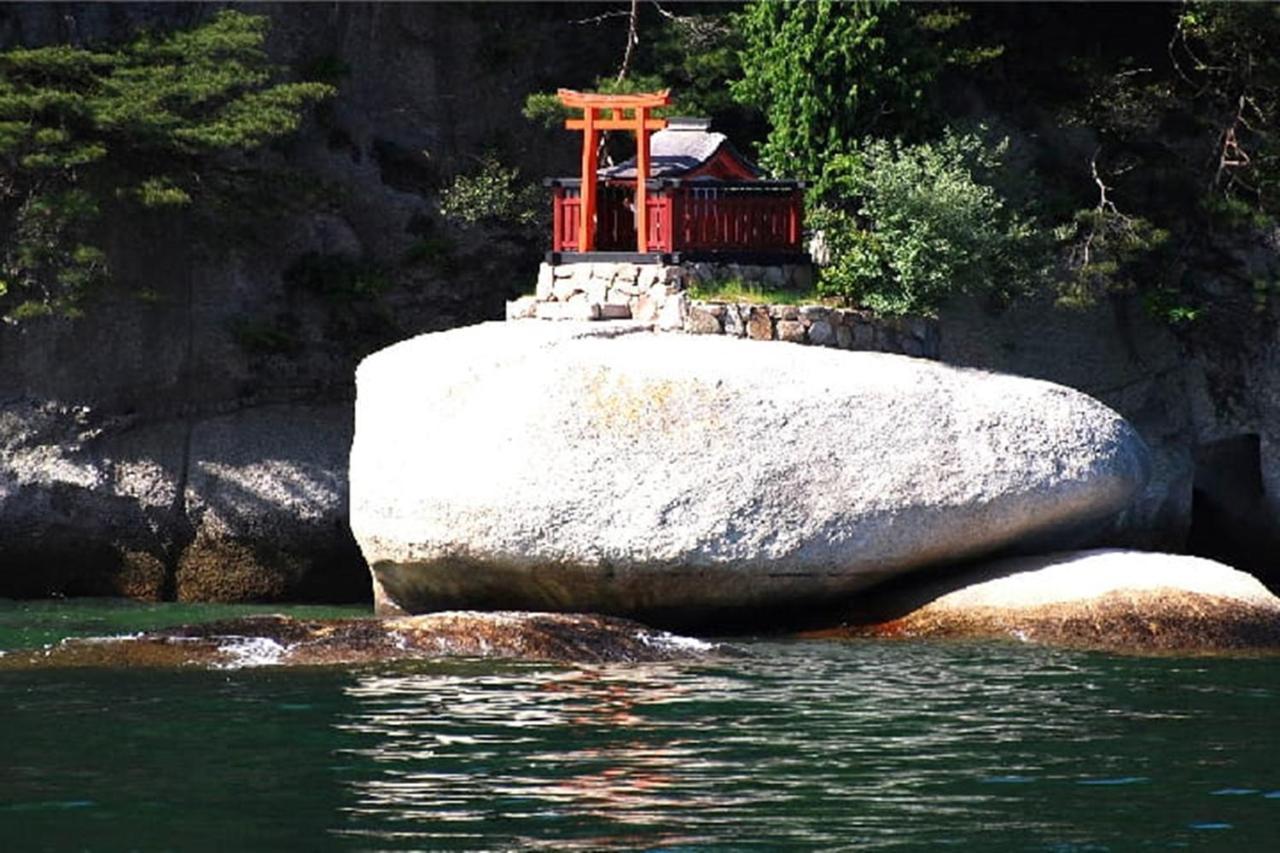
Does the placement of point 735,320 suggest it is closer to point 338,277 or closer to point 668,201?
point 668,201

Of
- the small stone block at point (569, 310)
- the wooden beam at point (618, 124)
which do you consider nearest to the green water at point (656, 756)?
the small stone block at point (569, 310)

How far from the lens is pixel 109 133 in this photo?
31469 millimetres

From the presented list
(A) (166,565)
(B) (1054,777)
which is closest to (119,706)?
(B) (1054,777)

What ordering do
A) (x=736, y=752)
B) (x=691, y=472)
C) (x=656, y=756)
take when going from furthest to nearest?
1. (x=691, y=472)
2. (x=736, y=752)
3. (x=656, y=756)

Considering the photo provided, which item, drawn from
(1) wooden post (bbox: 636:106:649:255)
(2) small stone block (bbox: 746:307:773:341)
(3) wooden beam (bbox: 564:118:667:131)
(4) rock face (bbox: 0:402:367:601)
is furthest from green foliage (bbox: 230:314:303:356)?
(2) small stone block (bbox: 746:307:773:341)

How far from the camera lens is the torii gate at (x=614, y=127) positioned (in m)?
30.0

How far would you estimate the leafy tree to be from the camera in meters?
30.6

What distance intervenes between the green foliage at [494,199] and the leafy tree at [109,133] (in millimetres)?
2583

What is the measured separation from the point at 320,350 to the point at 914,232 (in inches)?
360

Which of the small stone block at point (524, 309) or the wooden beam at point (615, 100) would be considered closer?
the wooden beam at point (615, 100)

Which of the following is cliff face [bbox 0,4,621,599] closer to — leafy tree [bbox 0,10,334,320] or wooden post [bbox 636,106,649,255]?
leafy tree [bbox 0,10,334,320]

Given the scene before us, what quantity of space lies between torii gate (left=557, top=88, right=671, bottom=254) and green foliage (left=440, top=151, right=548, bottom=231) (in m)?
3.29

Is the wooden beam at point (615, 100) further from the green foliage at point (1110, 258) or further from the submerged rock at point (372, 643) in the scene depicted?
the submerged rock at point (372, 643)

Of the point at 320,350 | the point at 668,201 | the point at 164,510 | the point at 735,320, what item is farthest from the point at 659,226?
the point at 164,510
